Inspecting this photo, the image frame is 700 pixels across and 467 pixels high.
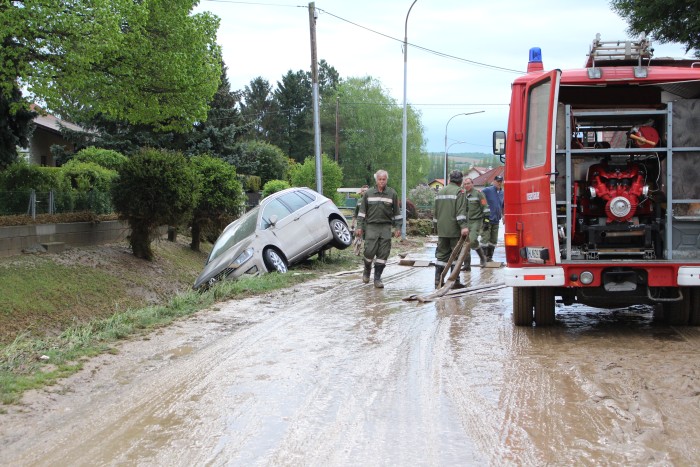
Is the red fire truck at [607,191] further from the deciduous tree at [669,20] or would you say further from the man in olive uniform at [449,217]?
the deciduous tree at [669,20]

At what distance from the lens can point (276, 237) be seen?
1527 cm

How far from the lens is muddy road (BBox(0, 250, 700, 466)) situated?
453 centimetres

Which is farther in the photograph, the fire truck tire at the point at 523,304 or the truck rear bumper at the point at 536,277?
the fire truck tire at the point at 523,304

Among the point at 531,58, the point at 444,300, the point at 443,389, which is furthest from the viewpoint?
the point at 444,300

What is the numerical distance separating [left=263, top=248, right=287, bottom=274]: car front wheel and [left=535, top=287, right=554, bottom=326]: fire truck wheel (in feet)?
23.0

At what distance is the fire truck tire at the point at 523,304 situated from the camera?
27.7 ft

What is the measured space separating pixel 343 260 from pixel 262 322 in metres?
9.22

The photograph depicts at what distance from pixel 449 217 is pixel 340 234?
5.35m

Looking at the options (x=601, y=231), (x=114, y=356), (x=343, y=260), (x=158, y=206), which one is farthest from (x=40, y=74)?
(x=601, y=231)

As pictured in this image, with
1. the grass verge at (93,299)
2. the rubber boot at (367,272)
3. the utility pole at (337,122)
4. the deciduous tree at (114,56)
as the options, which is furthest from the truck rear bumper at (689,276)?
the utility pole at (337,122)

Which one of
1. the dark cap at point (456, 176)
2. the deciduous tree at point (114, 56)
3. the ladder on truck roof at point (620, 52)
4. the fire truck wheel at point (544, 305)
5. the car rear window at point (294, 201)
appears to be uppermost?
the deciduous tree at point (114, 56)

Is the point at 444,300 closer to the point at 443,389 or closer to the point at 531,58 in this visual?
the point at 531,58

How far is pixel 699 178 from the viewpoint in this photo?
25.4ft

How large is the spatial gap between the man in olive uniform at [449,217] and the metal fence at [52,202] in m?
10.6
